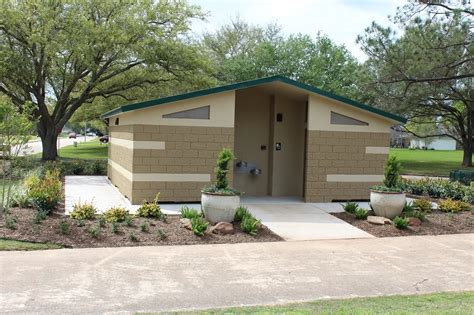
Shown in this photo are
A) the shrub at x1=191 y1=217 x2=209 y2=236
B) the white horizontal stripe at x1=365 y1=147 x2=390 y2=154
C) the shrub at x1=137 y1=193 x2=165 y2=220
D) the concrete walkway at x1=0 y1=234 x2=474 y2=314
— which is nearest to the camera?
the concrete walkway at x1=0 y1=234 x2=474 y2=314

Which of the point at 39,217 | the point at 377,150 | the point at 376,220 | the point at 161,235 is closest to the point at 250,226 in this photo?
the point at 161,235

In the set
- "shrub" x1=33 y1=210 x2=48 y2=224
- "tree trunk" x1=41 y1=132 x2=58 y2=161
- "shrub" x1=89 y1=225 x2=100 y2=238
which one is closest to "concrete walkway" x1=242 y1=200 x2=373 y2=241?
"shrub" x1=89 y1=225 x2=100 y2=238

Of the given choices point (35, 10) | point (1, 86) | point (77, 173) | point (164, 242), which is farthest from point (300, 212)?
point (1, 86)

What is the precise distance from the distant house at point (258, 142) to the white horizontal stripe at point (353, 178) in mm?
27

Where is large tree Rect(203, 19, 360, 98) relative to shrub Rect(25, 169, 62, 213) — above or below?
above

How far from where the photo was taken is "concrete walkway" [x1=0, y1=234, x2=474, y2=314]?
572 cm

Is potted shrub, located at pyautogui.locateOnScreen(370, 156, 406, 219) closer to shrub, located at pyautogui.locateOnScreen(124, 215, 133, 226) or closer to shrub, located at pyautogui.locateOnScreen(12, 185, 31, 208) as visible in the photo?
shrub, located at pyautogui.locateOnScreen(124, 215, 133, 226)

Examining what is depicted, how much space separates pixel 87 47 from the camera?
2328 centimetres

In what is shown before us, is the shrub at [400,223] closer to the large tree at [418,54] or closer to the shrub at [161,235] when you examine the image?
the shrub at [161,235]

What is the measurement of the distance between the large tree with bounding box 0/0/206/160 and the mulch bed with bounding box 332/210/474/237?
646 inches

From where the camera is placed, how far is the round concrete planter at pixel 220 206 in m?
9.70

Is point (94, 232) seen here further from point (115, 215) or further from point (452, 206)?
point (452, 206)

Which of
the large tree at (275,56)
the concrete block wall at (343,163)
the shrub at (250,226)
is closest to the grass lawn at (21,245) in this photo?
the shrub at (250,226)

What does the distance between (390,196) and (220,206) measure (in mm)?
3790
